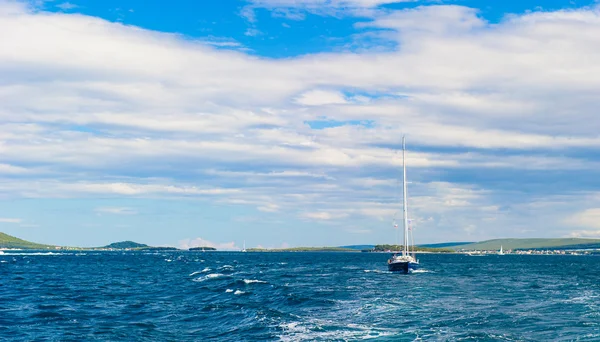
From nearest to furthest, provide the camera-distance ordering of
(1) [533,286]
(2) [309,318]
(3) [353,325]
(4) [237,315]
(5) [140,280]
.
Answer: (3) [353,325]
(2) [309,318]
(4) [237,315]
(1) [533,286]
(5) [140,280]

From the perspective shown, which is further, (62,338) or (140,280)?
(140,280)

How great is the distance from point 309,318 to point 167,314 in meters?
17.1

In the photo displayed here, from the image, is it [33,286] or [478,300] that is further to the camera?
[33,286]

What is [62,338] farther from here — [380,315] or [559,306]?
[559,306]

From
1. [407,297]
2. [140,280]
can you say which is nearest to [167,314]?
[407,297]

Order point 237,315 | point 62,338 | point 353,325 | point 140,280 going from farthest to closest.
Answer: point 140,280 → point 237,315 → point 353,325 → point 62,338

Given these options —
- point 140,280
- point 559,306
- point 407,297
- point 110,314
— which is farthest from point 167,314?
point 140,280

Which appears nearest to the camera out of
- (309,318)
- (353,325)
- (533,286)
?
(353,325)

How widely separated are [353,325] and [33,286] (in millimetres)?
71679

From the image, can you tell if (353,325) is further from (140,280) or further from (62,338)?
(140,280)

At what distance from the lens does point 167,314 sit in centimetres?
7156

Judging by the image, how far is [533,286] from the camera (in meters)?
104

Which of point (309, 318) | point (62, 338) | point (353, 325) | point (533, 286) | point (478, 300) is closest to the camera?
point (62, 338)

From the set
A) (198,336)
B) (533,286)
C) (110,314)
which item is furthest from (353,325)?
(533,286)
